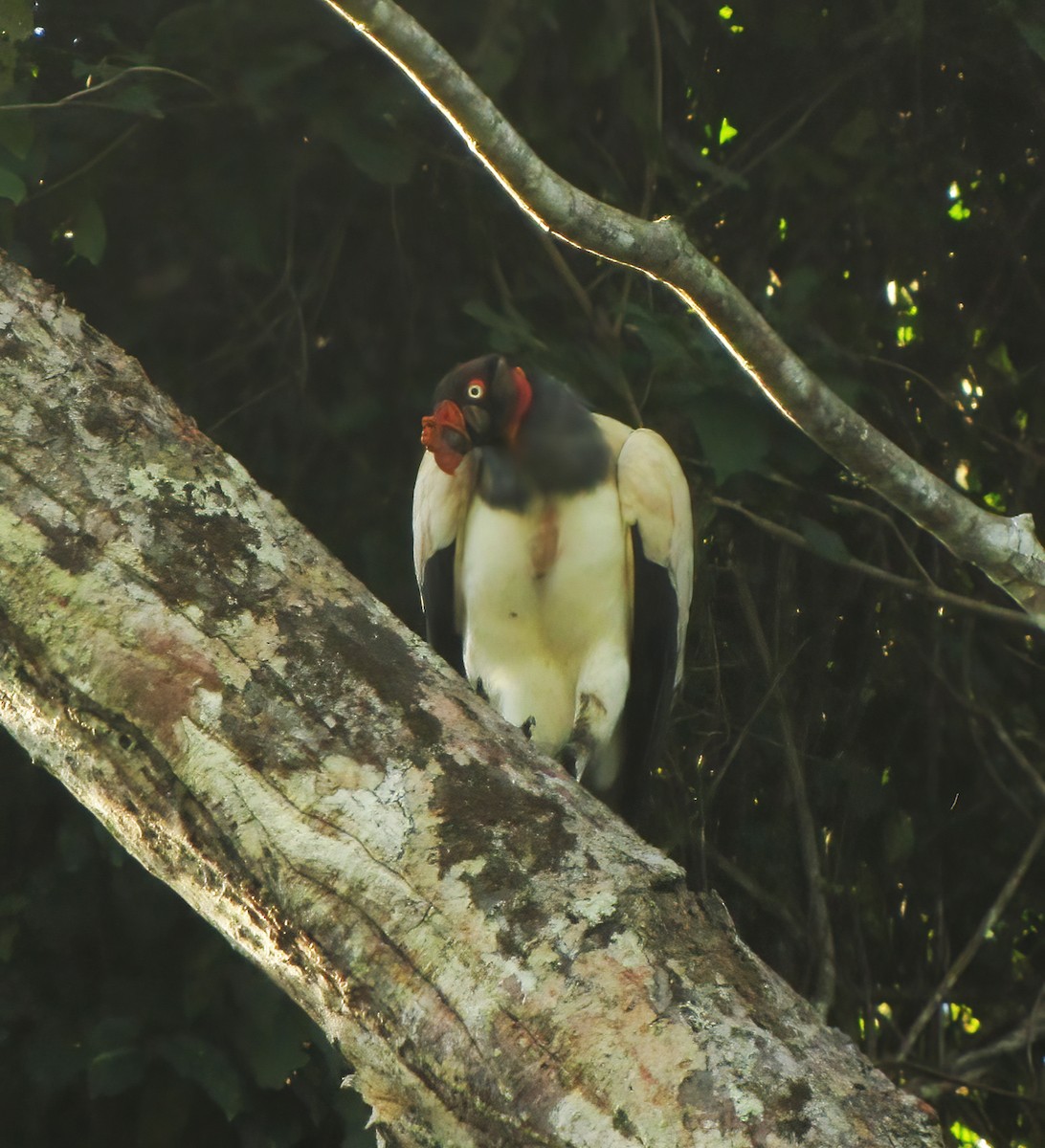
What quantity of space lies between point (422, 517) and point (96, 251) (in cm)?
98

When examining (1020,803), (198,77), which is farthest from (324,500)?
(1020,803)

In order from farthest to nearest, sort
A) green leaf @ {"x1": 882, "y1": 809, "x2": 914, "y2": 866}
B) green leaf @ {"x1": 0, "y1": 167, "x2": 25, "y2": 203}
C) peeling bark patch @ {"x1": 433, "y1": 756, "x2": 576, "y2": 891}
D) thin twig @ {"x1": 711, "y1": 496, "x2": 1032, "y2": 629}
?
1. green leaf @ {"x1": 882, "y1": 809, "x2": 914, "y2": 866}
2. thin twig @ {"x1": 711, "y1": 496, "x2": 1032, "y2": 629}
3. green leaf @ {"x1": 0, "y1": 167, "x2": 25, "y2": 203}
4. peeling bark patch @ {"x1": 433, "y1": 756, "x2": 576, "y2": 891}

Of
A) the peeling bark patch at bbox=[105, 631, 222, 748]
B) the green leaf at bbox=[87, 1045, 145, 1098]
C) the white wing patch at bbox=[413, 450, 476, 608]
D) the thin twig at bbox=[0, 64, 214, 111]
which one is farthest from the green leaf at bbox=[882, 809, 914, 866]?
the peeling bark patch at bbox=[105, 631, 222, 748]

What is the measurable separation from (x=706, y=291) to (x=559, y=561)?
128cm

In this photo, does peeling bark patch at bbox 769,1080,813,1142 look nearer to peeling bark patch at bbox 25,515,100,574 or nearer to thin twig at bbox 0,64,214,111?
peeling bark patch at bbox 25,515,100,574

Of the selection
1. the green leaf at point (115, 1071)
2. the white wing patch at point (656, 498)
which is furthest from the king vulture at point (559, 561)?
the green leaf at point (115, 1071)

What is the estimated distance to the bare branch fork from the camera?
6.07 feet

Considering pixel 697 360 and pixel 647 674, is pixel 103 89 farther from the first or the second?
pixel 647 674

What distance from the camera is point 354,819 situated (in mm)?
1403

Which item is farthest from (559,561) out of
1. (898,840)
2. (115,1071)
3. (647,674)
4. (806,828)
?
(115,1071)

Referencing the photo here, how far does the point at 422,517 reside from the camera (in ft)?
11.0

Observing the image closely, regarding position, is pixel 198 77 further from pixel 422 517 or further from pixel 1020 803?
pixel 1020 803

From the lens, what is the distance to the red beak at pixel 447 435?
312cm

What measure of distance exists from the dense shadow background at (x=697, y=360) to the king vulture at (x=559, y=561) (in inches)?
10.2
